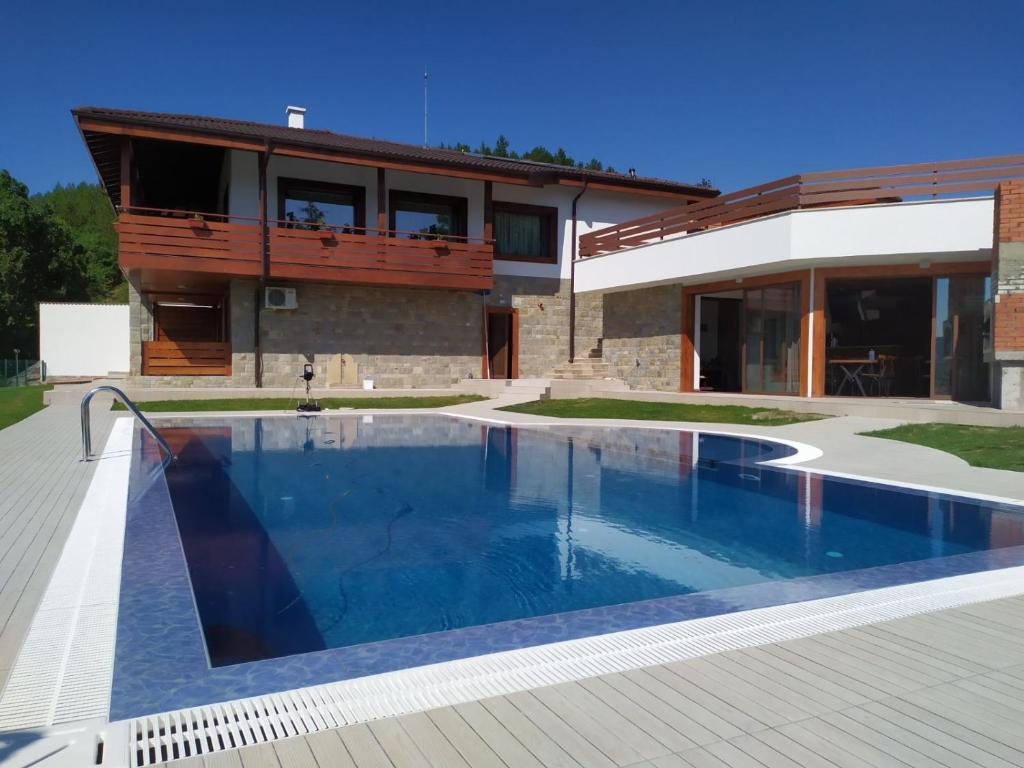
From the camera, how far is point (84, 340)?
2817cm

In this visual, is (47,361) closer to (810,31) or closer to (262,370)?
(262,370)

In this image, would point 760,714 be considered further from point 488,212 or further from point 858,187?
point 488,212

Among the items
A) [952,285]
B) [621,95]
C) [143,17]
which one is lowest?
[952,285]

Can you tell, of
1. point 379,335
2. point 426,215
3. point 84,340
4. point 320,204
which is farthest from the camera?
point 84,340

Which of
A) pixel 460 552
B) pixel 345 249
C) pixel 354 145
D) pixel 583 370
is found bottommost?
pixel 460 552

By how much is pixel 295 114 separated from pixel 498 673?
924 inches

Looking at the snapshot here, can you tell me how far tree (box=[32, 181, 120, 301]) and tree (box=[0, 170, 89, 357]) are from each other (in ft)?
6.30

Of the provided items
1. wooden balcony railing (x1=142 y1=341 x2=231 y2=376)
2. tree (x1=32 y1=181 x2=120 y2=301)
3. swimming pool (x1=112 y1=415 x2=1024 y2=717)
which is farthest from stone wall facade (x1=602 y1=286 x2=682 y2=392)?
tree (x1=32 y1=181 x2=120 y2=301)

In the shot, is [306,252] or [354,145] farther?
[354,145]

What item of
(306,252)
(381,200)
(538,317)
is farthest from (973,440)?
(306,252)

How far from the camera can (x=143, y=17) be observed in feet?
57.2

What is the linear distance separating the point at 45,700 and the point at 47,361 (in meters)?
31.1

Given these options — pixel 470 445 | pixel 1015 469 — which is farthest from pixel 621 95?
pixel 1015 469

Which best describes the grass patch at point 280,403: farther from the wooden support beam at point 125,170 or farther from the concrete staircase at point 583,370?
the wooden support beam at point 125,170
